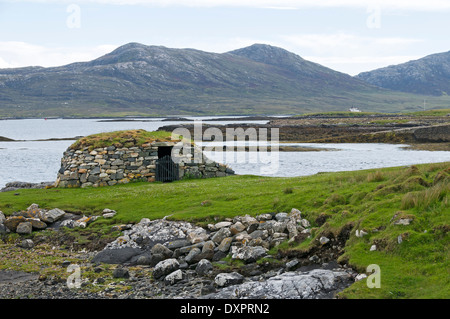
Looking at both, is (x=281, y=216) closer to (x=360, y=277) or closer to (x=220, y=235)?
(x=220, y=235)

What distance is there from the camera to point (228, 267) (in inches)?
640

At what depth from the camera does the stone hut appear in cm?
3328

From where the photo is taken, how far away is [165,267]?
53.3ft

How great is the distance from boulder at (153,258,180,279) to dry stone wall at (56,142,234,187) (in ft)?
59.1

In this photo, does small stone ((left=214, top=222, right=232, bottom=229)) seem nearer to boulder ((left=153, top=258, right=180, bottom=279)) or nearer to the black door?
boulder ((left=153, top=258, right=180, bottom=279))

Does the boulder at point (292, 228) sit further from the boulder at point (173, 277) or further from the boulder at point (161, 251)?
the boulder at point (161, 251)

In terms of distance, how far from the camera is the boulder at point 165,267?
16.2 m

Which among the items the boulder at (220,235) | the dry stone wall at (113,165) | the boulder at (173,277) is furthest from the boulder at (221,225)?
the dry stone wall at (113,165)

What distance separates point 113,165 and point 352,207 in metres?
21.0

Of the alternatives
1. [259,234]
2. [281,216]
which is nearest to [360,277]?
[259,234]

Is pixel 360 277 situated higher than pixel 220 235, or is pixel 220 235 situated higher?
pixel 360 277

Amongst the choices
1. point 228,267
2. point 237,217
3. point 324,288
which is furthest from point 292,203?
point 324,288

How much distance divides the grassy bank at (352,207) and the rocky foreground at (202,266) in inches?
28.7

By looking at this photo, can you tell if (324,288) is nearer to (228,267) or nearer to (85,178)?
(228,267)
